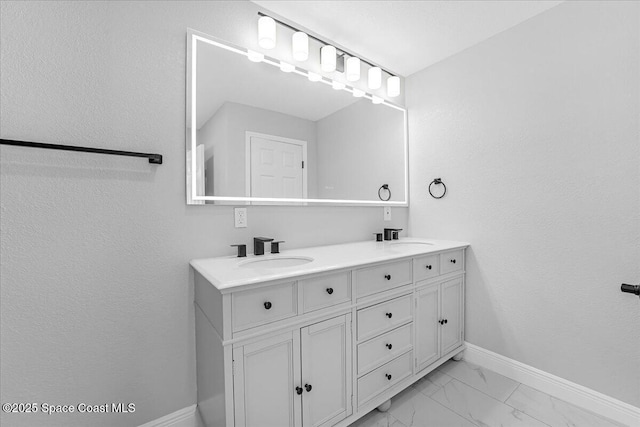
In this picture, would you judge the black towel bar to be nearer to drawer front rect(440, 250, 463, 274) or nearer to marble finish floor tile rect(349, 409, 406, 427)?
marble finish floor tile rect(349, 409, 406, 427)

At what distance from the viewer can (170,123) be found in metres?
1.32

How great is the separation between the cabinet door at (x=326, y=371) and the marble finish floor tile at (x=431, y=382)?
1.99 ft

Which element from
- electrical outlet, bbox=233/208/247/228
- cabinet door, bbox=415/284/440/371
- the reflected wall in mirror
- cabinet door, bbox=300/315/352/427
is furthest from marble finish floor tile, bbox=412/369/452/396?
electrical outlet, bbox=233/208/247/228

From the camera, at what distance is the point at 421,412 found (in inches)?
57.3

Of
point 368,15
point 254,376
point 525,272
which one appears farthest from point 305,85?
point 525,272

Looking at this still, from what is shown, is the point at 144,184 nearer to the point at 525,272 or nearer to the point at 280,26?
the point at 280,26

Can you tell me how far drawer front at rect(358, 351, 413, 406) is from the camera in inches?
52.9

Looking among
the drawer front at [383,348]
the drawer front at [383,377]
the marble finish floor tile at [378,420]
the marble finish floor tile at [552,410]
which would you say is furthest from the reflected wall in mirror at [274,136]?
the marble finish floor tile at [552,410]

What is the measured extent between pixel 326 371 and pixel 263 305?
0.45 metres

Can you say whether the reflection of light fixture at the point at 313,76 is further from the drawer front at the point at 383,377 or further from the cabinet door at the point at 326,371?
the drawer front at the point at 383,377

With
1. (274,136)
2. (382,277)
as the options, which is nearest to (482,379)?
(382,277)

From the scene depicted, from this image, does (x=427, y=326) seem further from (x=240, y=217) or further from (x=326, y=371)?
(x=240, y=217)

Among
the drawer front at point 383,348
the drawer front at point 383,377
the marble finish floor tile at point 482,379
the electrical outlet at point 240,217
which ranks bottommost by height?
the marble finish floor tile at point 482,379

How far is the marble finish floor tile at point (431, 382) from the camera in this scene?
64.5 inches
